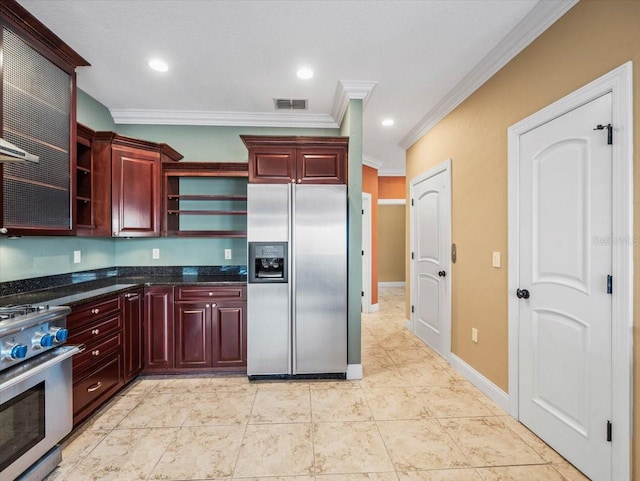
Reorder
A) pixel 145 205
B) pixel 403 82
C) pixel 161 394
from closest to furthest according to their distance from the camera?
pixel 161 394, pixel 403 82, pixel 145 205

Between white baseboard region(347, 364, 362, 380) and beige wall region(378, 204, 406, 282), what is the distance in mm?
5311

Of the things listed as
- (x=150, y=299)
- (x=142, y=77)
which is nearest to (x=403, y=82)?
(x=142, y=77)

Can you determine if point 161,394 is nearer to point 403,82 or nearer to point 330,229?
point 330,229

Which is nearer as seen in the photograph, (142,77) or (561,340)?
(561,340)

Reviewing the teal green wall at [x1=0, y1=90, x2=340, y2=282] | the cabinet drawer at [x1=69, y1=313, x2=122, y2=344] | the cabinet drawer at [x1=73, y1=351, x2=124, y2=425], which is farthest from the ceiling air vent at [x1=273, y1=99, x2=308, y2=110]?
the cabinet drawer at [x1=73, y1=351, x2=124, y2=425]

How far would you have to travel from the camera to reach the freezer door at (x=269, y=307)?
9.56 feet

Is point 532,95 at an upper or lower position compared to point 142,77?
lower

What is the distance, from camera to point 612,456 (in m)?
1.59

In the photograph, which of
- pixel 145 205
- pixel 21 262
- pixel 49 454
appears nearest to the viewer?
pixel 49 454

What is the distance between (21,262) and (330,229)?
8.26 feet

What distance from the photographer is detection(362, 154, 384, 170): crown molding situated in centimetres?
547

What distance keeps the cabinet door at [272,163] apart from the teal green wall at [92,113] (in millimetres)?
1778

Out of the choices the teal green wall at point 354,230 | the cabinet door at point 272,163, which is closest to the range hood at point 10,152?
the cabinet door at point 272,163

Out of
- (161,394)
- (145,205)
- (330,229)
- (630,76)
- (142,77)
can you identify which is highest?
(142,77)
